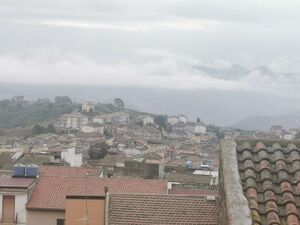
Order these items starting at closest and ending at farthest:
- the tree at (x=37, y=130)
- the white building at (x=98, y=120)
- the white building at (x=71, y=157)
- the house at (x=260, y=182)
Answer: the house at (x=260, y=182) → the white building at (x=71, y=157) → the tree at (x=37, y=130) → the white building at (x=98, y=120)

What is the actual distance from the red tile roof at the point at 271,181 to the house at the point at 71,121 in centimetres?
12307

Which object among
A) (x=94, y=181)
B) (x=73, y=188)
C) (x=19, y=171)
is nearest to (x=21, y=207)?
(x=73, y=188)

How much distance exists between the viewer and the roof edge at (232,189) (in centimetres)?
514

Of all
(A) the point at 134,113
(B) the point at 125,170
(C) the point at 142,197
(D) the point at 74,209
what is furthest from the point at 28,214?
(A) the point at 134,113

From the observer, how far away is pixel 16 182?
2545 centimetres

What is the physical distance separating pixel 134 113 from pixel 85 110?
16.2 metres

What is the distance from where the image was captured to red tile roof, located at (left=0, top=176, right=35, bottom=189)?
80.3 feet

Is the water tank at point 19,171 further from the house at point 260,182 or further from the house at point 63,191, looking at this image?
the house at point 260,182

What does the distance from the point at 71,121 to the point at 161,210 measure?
121 meters

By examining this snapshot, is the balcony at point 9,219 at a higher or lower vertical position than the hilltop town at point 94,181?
lower

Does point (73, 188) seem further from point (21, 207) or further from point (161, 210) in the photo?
point (161, 210)

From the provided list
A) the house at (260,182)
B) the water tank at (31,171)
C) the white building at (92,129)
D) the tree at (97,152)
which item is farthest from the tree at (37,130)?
the house at (260,182)

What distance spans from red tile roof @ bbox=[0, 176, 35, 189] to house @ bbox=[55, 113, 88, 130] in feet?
335

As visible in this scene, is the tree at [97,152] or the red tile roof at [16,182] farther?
the tree at [97,152]
